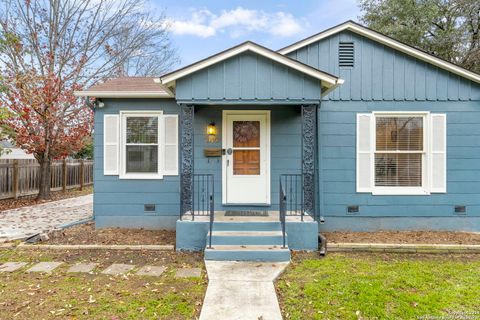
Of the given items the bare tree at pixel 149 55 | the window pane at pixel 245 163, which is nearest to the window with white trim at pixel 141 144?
the window pane at pixel 245 163

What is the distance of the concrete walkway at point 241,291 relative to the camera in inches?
124

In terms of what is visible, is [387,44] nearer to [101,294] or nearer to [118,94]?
[118,94]

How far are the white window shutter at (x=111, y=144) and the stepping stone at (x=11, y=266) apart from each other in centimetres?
245

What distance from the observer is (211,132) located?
253 inches

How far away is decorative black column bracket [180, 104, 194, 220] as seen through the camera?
551 centimetres

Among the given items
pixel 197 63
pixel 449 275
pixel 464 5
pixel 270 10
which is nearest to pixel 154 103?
pixel 197 63

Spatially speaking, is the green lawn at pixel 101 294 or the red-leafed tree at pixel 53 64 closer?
the green lawn at pixel 101 294

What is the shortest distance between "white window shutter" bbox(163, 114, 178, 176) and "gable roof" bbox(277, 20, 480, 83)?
2784 millimetres

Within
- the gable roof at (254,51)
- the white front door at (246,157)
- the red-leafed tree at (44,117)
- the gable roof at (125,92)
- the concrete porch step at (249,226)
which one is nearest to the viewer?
the gable roof at (254,51)

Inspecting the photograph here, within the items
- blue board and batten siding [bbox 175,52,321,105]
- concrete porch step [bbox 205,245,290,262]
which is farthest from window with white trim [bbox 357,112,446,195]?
concrete porch step [bbox 205,245,290,262]

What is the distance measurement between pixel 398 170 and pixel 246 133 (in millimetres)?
3417

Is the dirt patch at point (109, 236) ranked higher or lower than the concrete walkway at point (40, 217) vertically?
lower

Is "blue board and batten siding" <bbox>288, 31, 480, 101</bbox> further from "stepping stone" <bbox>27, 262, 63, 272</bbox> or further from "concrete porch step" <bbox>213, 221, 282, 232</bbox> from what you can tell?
"stepping stone" <bbox>27, 262, 63, 272</bbox>

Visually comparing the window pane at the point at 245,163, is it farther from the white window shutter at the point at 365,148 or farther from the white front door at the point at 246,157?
the white window shutter at the point at 365,148
